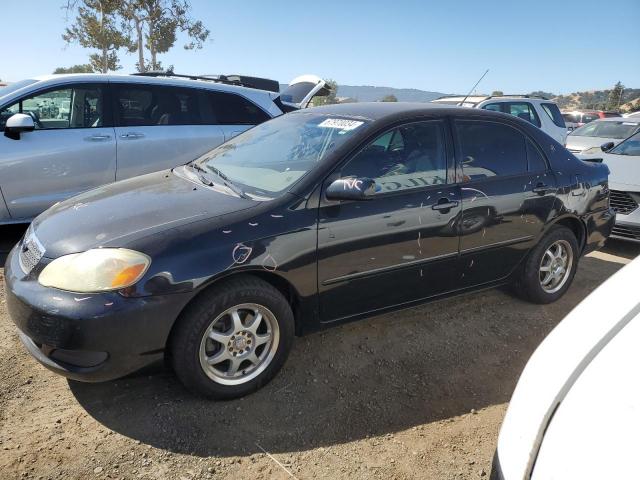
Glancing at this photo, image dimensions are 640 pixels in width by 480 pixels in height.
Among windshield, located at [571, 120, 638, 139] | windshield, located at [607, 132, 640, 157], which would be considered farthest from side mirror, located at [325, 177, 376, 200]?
windshield, located at [571, 120, 638, 139]

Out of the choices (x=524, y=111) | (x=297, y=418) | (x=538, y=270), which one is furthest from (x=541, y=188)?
(x=524, y=111)

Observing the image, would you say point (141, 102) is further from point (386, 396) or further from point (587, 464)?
point (587, 464)

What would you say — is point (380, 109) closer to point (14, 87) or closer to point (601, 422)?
point (601, 422)

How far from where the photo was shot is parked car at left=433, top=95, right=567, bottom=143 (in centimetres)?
948

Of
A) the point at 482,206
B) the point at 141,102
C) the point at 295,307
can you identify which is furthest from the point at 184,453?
the point at 141,102

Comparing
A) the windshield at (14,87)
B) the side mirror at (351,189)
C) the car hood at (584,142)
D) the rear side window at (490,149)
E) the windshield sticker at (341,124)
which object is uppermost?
the windshield at (14,87)

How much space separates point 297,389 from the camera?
283cm

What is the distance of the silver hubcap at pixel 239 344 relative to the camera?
2.56 metres

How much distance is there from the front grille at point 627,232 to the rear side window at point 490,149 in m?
2.60

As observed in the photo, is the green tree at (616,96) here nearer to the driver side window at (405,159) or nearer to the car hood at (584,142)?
the car hood at (584,142)

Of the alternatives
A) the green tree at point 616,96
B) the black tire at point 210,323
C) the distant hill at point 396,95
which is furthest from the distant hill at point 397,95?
the green tree at point 616,96

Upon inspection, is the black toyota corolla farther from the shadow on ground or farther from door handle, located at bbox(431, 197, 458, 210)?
the shadow on ground

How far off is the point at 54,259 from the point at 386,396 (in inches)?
74.9

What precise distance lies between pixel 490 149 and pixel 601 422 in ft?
8.79
